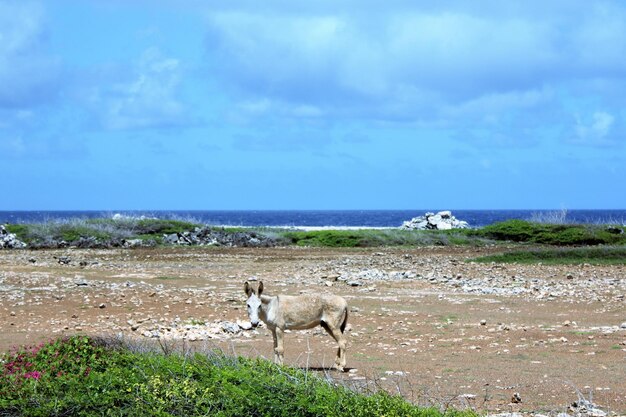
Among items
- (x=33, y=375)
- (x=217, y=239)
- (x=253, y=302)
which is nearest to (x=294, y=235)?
(x=217, y=239)

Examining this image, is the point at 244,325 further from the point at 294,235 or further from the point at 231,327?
the point at 294,235

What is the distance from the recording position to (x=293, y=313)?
1287 cm

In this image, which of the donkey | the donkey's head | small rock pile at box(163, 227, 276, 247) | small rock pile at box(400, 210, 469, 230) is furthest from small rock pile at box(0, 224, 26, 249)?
the donkey's head

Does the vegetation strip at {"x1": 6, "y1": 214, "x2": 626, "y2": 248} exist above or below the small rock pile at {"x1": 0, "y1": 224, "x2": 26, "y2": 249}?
above

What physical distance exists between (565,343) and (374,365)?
4.17 meters

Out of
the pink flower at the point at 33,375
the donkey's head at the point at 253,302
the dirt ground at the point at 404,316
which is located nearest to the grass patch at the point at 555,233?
the dirt ground at the point at 404,316

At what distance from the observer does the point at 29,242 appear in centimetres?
4419

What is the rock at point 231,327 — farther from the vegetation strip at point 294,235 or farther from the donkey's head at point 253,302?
the vegetation strip at point 294,235

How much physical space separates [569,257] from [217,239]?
63.3 feet

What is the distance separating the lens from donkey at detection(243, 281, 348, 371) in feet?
41.4

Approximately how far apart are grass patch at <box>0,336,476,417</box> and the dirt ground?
1.24 meters

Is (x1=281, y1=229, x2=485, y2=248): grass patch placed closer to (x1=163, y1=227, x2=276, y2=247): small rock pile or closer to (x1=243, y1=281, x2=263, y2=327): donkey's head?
(x1=163, y1=227, x2=276, y2=247): small rock pile

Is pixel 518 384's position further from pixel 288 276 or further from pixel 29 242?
pixel 29 242

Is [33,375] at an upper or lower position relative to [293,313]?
lower
